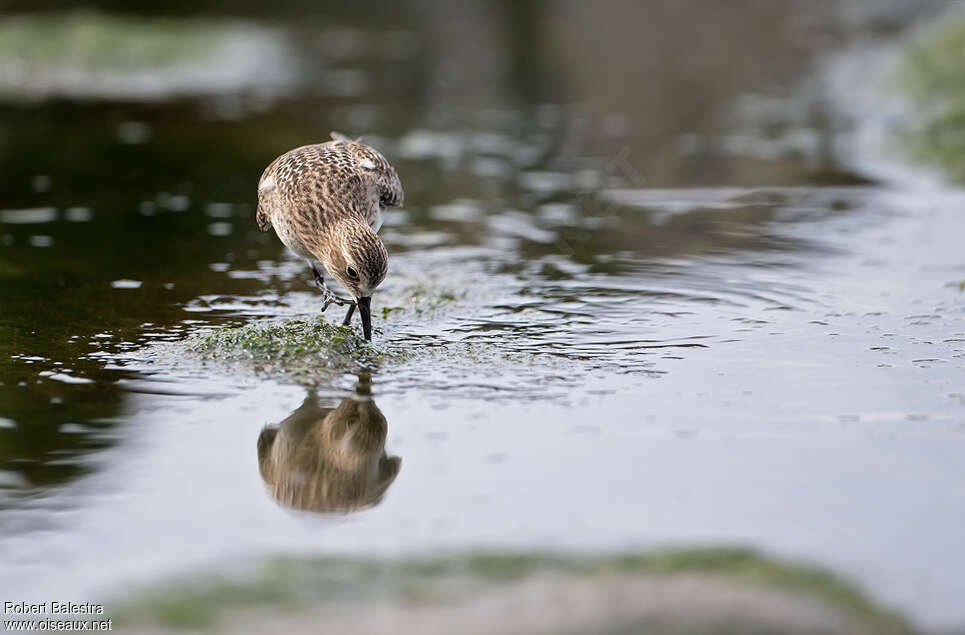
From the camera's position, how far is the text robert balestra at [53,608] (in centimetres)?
572

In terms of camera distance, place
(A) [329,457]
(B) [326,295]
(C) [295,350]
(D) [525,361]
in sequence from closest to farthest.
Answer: (A) [329,457] < (D) [525,361] < (C) [295,350] < (B) [326,295]

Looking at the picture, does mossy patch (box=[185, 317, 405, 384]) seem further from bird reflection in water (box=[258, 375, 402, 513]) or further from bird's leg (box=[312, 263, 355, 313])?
bird's leg (box=[312, 263, 355, 313])


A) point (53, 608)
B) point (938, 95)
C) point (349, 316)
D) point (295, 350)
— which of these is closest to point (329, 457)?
point (295, 350)

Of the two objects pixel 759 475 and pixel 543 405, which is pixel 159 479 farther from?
pixel 759 475

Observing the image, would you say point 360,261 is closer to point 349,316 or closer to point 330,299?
point 349,316

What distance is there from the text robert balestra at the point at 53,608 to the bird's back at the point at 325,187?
13.8ft

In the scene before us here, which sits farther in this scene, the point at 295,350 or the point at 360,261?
the point at 295,350

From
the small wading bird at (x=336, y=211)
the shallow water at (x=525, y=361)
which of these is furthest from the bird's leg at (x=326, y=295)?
the shallow water at (x=525, y=361)

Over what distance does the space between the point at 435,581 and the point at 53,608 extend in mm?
1657

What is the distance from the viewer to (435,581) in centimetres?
587

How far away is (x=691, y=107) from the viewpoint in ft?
70.0

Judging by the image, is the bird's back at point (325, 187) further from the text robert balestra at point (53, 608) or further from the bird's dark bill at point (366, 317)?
the text robert balestra at point (53, 608)

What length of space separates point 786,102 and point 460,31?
1049cm

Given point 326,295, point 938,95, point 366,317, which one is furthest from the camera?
point 938,95
